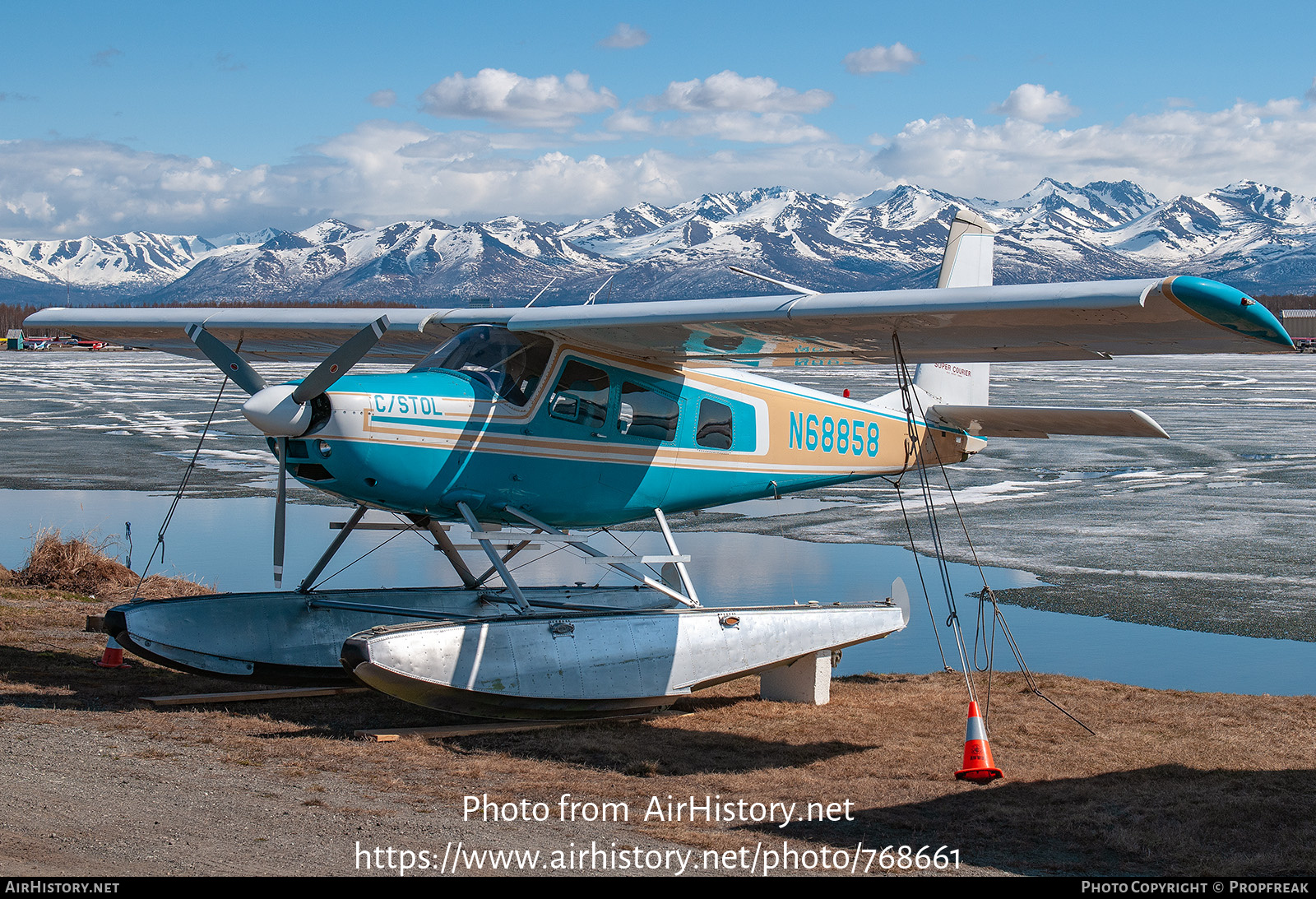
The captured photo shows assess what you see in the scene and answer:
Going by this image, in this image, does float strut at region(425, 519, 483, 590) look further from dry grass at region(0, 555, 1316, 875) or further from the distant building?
the distant building

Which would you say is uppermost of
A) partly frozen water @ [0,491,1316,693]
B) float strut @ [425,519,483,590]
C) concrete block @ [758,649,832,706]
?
float strut @ [425,519,483,590]

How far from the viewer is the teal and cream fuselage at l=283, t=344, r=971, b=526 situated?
26.7 feet

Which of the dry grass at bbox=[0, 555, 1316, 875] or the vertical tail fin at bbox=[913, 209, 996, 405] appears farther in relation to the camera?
the vertical tail fin at bbox=[913, 209, 996, 405]

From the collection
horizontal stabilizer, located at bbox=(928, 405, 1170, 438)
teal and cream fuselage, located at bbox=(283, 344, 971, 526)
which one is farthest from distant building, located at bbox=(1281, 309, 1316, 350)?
teal and cream fuselage, located at bbox=(283, 344, 971, 526)

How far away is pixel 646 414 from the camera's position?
9.61m

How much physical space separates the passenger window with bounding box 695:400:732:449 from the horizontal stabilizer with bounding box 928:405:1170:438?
2.47 meters

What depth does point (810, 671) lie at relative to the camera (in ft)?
29.8

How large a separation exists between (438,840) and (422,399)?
11.9 feet

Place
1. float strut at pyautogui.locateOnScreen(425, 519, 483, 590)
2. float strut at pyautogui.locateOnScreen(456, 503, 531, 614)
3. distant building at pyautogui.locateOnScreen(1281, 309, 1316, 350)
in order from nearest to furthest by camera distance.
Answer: float strut at pyautogui.locateOnScreen(456, 503, 531, 614)
float strut at pyautogui.locateOnScreen(425, 519, 483, 590)
distant building at pyautogui.locateOnScreen(1281, 309, 1316, 350)

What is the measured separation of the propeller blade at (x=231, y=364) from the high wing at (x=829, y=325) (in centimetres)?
65

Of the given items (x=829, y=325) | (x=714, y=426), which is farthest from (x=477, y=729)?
(x=829, y=325)

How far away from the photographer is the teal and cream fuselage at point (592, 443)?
813cm

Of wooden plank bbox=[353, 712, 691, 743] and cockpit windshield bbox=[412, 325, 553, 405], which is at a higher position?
cockpit windshield bbox=[412, 325, 553, 405]

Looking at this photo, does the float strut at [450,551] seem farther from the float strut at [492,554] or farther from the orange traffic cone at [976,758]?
the orange traffic cone at [976,758]
